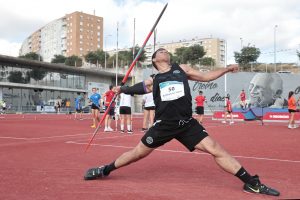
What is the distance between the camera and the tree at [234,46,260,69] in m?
60.9

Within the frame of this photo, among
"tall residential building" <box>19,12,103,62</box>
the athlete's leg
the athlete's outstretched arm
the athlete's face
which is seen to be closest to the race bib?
the athlete's outstretched arm

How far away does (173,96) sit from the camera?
16.1ft

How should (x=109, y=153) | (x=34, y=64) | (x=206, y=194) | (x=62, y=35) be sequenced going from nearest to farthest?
(x=206, y=194) < (x=109, y=153) < (x=34, y=64) < (x=62, y=35)

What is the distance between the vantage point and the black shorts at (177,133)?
489cm

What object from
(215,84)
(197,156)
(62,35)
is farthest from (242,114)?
(62,35)

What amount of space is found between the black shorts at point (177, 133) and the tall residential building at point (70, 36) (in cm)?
12769

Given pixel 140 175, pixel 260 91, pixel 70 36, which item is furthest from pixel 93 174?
pixel 70 36

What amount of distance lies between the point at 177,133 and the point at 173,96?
481 mm

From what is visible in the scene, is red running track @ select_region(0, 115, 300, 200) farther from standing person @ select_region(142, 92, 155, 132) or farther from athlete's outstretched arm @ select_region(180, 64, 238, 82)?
standing person @ select_region(142, 92, 155, 132)

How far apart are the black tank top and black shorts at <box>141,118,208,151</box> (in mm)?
78

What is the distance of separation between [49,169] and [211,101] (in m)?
45.3

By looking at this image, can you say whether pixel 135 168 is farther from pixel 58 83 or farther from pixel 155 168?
pixel 58 83

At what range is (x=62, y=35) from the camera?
134750 mm

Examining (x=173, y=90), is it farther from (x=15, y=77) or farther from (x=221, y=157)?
(x=15, y=77)
